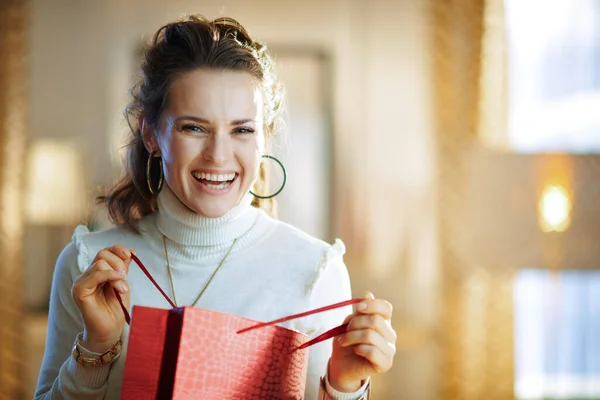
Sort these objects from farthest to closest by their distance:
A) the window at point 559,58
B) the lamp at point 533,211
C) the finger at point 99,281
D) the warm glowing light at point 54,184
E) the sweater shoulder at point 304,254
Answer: the warm glowing light at point 54,184 < the window at point 559,58 < the lamp at point 533,211 < the sweater shoulder at point 304,254 < the finger at point 99,281

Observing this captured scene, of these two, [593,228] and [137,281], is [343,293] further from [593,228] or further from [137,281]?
[593,228]

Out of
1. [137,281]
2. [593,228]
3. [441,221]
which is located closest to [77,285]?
[137,281]

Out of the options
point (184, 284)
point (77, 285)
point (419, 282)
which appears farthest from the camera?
point (419, 282)

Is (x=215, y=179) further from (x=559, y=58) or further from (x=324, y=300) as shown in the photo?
(x=559, y=58)

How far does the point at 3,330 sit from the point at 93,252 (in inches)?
129

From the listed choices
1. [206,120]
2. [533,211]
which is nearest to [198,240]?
[206,120]

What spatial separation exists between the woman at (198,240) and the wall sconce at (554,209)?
2.90 m

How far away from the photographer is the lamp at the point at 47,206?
14.2ft

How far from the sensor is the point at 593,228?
397cm

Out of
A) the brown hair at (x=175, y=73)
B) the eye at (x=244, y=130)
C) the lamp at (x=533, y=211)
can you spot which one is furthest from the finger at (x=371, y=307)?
the lamp at (x=533, y=211)

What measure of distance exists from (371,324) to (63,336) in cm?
61

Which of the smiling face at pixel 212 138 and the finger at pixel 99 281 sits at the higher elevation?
the smiling face at pixel 212 138

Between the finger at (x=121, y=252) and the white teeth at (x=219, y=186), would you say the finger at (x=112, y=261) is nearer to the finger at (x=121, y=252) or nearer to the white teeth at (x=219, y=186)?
the finger at (x=121, y=252)

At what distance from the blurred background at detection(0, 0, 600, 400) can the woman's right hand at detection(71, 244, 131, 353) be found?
2.77 m
